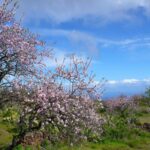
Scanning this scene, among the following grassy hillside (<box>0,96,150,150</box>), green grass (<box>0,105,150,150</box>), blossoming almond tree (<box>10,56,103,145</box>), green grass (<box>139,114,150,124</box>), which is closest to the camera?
blossoming almond tree (<box>10,56,103,145</box>)

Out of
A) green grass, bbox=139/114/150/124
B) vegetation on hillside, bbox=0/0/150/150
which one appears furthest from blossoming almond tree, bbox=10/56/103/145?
green grass, bbox=139/114/150/124

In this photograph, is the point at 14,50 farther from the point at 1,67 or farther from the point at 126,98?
the point at 126,98

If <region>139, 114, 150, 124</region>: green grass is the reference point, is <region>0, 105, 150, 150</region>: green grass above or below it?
below

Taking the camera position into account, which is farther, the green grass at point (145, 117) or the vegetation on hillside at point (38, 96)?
the green grass at point (145, 117)

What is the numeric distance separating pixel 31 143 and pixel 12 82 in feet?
19.7

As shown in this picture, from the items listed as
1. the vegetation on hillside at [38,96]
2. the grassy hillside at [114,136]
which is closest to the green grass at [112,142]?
the grassy hillside at [114,136]

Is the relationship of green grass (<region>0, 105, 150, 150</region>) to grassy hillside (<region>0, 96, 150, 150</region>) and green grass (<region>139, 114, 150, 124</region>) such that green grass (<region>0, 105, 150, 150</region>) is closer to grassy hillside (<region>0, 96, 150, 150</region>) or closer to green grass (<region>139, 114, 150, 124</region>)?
grassy hillside (<region>0, 96, 150, 150</region>)

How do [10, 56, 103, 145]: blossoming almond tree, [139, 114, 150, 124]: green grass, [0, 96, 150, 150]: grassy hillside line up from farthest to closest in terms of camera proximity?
[139, 114, 150, 124]: green grass
[0, 96, 150, 150]: grassy hillside
[10, 56, 103, 145]: blossoming almond tree

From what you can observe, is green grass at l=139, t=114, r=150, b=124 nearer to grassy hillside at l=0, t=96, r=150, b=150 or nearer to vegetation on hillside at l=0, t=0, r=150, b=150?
grassy hillside at l=0, t=96, r=150, b=150

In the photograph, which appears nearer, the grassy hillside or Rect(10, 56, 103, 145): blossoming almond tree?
Rect(10, 56, 103, 145): blossoming almond tree

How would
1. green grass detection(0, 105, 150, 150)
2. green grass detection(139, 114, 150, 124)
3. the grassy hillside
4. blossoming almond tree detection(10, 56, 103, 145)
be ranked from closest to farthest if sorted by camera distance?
blossoming almond tree detection(10, 56, 103, 145) → green grass detection(0, 105, 150, 150) → the grassy hillside → green grass detection(139, 114, 150, 124)

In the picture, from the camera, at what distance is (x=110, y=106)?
1469 inches

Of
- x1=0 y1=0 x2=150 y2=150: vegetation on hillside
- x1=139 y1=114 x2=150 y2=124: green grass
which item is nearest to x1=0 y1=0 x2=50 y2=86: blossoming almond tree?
x1=0 y1=0 x2=150 y2=150: vegetation on hillside

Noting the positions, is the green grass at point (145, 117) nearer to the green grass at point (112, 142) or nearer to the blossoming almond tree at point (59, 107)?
the green grass at point (112, 142)
